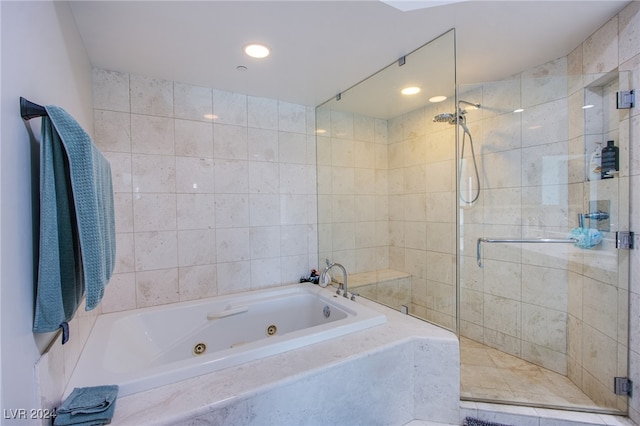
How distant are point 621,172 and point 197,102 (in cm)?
282

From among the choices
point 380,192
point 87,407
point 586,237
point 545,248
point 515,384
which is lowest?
point 515,384

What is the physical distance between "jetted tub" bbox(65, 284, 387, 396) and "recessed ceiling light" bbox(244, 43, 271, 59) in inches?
67.7

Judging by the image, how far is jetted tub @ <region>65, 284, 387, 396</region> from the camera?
1338mm

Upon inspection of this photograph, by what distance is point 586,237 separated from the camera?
185cm

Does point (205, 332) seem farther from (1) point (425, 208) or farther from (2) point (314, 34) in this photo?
(2) point (314, 34)

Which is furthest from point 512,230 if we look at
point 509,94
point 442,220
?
point 509,94

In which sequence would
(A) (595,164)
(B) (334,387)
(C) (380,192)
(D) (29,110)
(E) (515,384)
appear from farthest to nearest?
(C) (380,192) → (E) (515,384) → (A) (595,164) → (B) (334,387) → (D) (29,110)

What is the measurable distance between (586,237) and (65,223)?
8.83ft

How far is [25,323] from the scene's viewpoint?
34.0 inches

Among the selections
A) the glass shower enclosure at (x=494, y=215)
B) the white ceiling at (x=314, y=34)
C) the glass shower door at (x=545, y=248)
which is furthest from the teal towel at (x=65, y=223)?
the glass shower door at (x=545, y=248)

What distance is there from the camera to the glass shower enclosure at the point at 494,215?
1.74 m

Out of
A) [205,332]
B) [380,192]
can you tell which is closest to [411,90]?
[380,192]

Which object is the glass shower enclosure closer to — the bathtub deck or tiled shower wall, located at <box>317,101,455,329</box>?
tiled shower wall, located at <box>317,101,455,329</box>

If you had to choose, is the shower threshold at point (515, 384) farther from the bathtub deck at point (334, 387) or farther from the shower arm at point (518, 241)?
the shower arm at point (518, 241)
